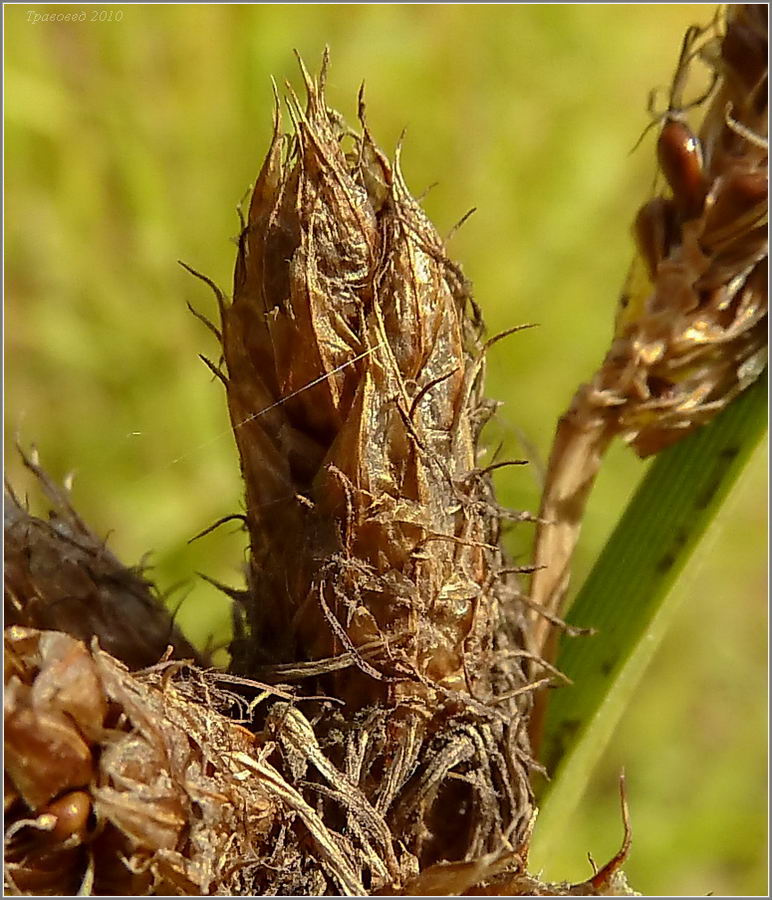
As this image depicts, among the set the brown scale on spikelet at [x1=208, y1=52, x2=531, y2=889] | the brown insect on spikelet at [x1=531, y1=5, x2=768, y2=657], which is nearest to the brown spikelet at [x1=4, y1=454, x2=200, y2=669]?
the brown scale on spikelet at [x1=208, y1=52, x2=531, y2=889]

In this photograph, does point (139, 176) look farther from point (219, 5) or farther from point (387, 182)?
point (387, 182)

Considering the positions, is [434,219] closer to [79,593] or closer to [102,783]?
[79,593]

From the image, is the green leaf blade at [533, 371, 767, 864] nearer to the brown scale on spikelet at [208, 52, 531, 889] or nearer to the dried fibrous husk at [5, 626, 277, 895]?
the brown scale on spikelet at [208, 52, 531, 889]

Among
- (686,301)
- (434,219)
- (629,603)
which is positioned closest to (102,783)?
(629,603)

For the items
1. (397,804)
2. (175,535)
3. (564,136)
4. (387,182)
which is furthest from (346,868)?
(564,136)

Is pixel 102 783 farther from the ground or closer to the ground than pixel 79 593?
closer to the ground

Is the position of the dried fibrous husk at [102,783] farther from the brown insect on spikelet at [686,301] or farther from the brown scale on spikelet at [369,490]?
the brown insect on spikelet at [686,301]

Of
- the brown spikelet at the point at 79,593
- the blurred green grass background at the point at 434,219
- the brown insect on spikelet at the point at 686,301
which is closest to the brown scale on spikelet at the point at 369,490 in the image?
the brown spikelet at the point at 79,593
